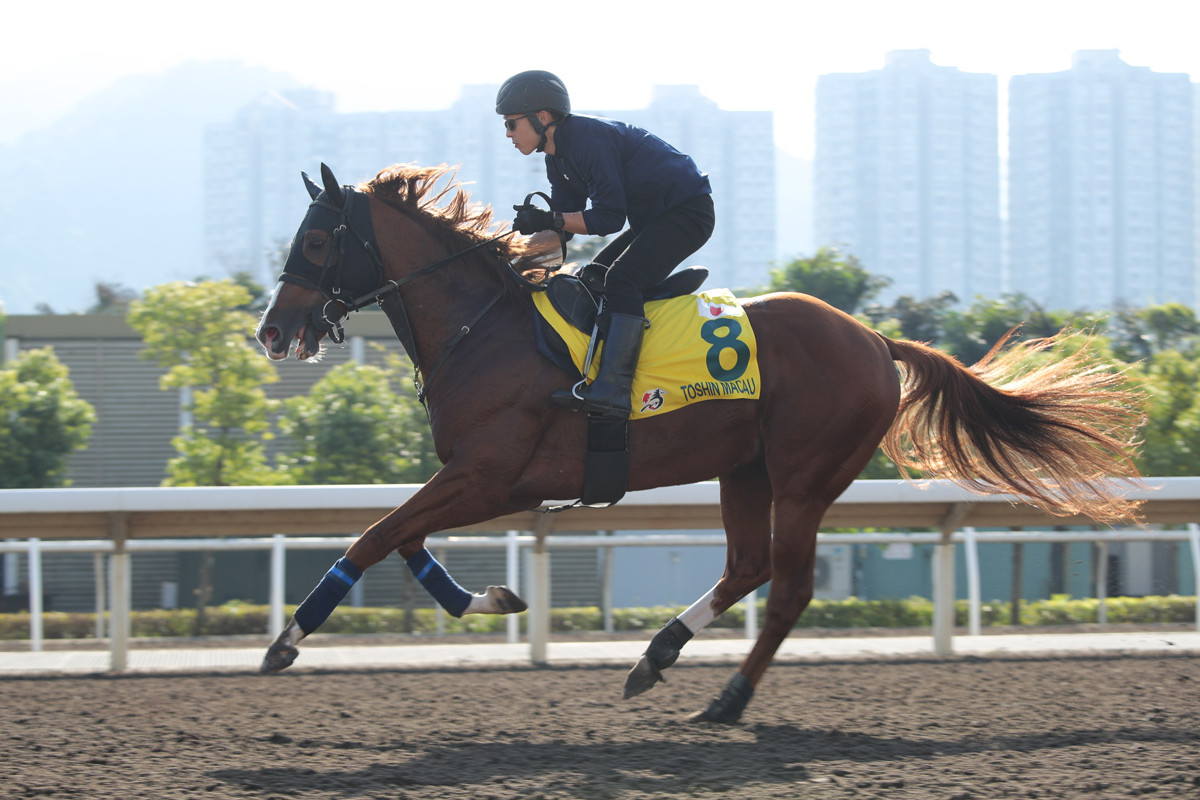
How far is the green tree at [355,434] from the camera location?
13.3 meters

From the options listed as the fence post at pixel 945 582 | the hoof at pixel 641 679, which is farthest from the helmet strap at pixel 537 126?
the fence post at pixel 945 582

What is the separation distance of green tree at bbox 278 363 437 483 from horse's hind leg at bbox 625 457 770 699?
9047 mm

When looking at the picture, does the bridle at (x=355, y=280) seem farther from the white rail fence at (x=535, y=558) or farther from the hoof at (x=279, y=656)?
the white rail fence at (x=535, y=558)

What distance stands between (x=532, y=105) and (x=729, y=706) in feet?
8.36

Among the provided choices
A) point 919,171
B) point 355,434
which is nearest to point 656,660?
point 355,434

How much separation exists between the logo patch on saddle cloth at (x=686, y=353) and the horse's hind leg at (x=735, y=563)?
20.6 inches

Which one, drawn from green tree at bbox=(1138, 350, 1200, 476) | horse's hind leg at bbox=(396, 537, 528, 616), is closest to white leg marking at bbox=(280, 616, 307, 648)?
horse's hind leg at bbox=(396, 537, 528, 616)

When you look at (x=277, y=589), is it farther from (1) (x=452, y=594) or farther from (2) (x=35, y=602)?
(1) (x=452, y=594)

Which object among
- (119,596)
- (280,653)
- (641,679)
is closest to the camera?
(280,653)

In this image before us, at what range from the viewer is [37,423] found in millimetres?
15141

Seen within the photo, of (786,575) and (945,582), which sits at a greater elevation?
(786,575)

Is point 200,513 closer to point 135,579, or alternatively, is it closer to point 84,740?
point 84,740

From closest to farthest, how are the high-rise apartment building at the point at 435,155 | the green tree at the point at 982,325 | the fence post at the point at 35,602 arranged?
the fence post at the point at 35,602 < the green tree at the point at 982,325 < the high-rise apartment building at the point at 435,155

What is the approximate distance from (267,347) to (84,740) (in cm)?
160
